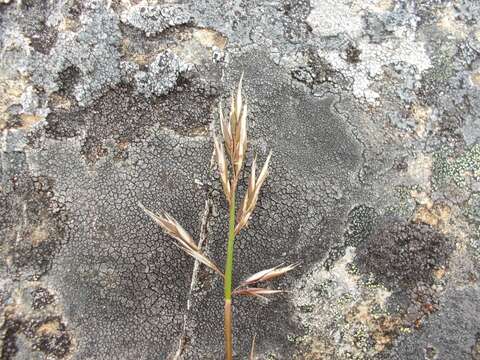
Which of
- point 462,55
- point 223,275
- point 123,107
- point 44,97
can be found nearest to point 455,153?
point 462,55

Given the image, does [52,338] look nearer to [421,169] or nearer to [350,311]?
[350,311]

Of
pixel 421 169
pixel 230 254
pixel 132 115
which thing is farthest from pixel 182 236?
pixel 421 169

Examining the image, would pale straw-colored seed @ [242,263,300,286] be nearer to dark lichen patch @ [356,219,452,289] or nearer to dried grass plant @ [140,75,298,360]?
dried grass plant @ [140,75,298,360]

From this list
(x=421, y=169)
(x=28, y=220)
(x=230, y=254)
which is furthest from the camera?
(x=421, y=169)

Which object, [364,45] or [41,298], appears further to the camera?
[364,45]

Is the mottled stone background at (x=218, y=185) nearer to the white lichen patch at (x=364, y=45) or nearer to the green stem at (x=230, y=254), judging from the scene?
the white lichen patch at (x=364, y=45)

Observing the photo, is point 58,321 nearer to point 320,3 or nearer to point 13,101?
point 13,101
